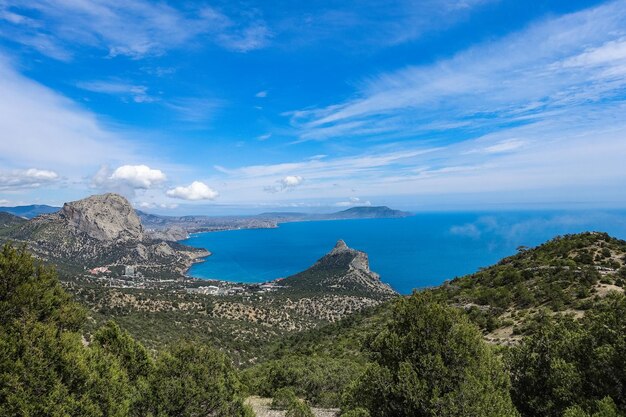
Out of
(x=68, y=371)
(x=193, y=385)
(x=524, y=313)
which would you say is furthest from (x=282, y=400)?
(x=524, y=313)

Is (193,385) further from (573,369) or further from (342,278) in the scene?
(342,278)

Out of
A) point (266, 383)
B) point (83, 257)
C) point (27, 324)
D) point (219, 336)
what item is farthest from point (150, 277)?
point (27, 324)

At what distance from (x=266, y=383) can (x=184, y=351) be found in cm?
1365

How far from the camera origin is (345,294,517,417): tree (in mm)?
9273

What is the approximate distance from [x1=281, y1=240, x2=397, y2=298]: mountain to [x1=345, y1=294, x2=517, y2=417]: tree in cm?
10548

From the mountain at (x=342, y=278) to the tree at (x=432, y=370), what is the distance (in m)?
105

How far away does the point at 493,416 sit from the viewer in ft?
29.5

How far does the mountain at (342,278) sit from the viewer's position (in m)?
124

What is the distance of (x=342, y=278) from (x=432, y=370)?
12796cm

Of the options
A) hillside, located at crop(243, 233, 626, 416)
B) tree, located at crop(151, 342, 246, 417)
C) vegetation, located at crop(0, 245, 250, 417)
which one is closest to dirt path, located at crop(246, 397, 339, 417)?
hillside, located at crop(243, 233, 626, 416)

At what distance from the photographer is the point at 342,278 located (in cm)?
13562

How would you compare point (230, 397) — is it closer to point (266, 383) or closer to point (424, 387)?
point (424, 387)

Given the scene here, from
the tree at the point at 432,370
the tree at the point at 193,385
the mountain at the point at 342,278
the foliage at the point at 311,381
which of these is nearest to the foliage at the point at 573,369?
the tree at the point at 432,370

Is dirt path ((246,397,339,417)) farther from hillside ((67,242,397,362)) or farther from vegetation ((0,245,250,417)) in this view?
hillside ((67,242,397,362))
